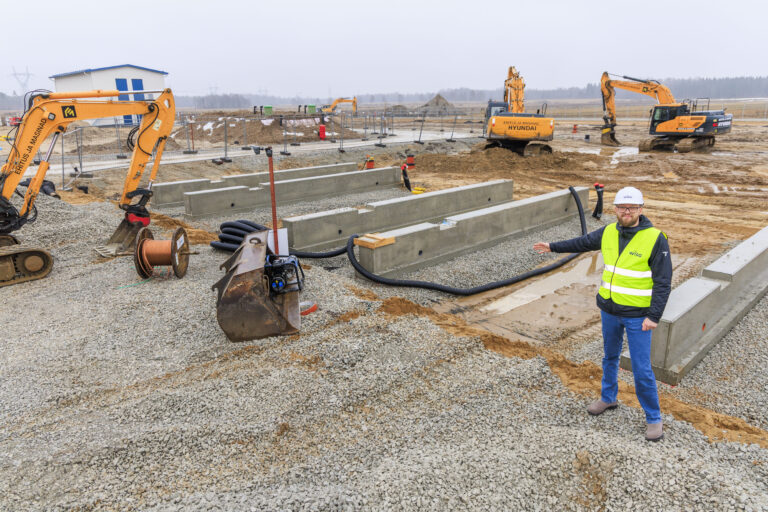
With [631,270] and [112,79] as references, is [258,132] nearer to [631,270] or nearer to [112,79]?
[112,79]

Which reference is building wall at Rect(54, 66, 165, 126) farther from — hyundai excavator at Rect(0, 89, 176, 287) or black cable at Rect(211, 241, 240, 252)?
black cable at Rect(211, 241, 240, 252)

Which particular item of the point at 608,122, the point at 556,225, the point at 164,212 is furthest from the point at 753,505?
the point at 608,122

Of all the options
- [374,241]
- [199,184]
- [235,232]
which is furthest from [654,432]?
[199,184]

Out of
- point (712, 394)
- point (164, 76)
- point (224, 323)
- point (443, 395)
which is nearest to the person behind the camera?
point (443, 395)

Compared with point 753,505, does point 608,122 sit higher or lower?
higher

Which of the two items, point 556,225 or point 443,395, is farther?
point 556,225

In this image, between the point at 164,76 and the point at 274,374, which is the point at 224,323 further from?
the point at 164,76

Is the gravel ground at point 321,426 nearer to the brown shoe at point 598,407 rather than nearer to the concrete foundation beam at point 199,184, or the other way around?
the brown shoe at point 598,407

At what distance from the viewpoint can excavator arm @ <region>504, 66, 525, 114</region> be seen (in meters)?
28.7

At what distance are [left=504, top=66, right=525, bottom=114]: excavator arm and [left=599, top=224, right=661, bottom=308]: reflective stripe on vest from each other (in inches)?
1030

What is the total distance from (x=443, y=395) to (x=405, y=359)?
2.64 feet

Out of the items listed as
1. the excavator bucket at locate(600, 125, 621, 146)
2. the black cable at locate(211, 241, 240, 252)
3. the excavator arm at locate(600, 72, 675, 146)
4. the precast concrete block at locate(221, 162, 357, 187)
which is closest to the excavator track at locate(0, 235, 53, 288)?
the black cable at locate(211, 241, 240, 252)

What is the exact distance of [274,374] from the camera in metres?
5.41

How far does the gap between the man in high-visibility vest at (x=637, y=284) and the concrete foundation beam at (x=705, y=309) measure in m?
1.41
